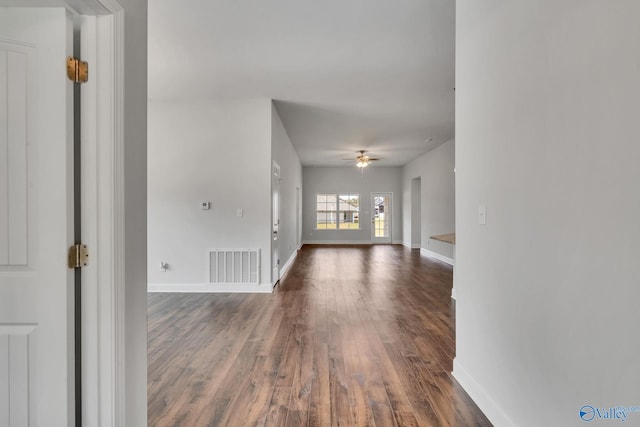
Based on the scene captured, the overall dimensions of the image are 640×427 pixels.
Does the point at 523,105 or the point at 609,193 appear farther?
the point at 523,105

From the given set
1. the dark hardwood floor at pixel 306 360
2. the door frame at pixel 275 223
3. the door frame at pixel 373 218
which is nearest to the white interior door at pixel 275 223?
the door frame at pixel 275 223

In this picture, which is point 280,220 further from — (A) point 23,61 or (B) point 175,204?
(A) point 23,61

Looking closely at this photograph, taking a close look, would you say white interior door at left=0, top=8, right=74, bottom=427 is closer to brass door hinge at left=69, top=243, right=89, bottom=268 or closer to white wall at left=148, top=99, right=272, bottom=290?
brass door hinge at left=69, top=243, right=89, bottom=268

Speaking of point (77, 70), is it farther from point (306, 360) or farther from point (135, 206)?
point (306, 360)

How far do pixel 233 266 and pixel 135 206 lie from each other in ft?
11.4

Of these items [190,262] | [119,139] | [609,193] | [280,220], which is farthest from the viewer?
[280,220]

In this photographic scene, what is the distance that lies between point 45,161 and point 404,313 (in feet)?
11.5

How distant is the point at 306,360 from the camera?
8.21 feet

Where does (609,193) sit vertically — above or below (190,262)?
above

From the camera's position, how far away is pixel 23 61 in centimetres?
116

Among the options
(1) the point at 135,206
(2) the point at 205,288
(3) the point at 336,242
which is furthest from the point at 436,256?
(1) the point at 135,206

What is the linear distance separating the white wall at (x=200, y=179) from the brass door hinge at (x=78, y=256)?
3489mm

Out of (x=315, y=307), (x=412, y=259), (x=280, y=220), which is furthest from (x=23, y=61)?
(x=412, y=259)

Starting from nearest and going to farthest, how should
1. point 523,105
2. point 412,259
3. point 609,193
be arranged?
point 609,193 < point 523,105 < point 412,259
